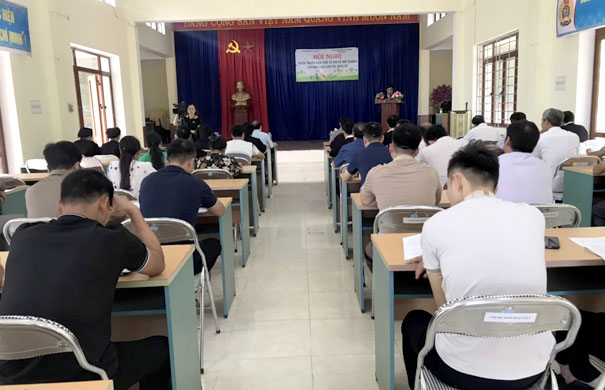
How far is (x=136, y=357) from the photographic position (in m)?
1.72

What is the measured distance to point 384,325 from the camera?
2018 mm

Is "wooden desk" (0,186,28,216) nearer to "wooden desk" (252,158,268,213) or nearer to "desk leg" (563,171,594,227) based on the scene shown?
"wooden desk" (252,158,268,213)

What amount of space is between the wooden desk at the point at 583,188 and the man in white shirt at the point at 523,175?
4.88 feet

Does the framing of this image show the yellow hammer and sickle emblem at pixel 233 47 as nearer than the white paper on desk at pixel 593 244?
No

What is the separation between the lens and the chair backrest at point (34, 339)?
1.25 m

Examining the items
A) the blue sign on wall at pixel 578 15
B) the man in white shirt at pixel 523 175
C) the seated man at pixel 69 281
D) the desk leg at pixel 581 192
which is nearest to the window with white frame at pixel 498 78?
the blue sign on wall at pixel 578 15

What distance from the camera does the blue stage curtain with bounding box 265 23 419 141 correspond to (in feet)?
45.2

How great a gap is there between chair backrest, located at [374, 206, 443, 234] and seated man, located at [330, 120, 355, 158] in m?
A: 3.16

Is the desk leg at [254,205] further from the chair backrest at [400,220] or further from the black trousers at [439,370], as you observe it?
the black trousers at [439,370]

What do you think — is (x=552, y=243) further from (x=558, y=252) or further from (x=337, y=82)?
(x=337, y=82)

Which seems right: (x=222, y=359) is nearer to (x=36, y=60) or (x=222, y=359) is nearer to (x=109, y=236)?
(x=109, y=236)

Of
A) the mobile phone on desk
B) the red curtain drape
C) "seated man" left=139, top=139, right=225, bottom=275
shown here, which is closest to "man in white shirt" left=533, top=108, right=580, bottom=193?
the mobile phone on desk

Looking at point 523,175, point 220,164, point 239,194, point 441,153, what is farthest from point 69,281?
point 441,153

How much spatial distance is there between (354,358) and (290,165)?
7447 mm
